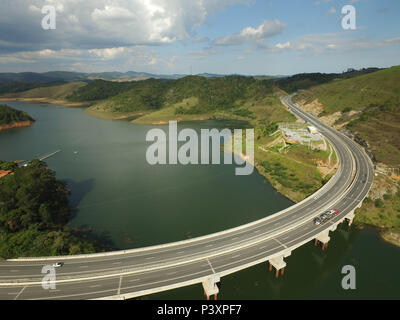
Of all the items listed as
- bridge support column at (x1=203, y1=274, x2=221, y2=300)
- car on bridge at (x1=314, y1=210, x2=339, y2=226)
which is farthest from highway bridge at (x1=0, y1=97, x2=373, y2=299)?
car on bridge at (x1=314, y1=210, x2=339, y2=226)

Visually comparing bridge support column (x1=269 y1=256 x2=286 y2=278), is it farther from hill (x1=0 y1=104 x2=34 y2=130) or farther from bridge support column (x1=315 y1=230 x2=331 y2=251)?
hill (x1=0 y1=104 x2=34 y2=130)

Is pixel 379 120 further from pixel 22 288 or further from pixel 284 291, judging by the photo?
pixel 22 288

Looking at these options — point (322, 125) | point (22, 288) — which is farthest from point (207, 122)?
point (22, 288)

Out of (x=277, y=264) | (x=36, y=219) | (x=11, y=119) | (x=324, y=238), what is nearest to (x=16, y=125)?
(x=11, y=119)

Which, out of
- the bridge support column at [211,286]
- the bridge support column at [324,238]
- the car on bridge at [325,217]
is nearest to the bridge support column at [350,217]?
the car on bridge at [325,217]

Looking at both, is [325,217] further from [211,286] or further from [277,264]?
[211,286]

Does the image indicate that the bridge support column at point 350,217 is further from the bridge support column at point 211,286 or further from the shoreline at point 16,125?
the shoreline at point 16,125
